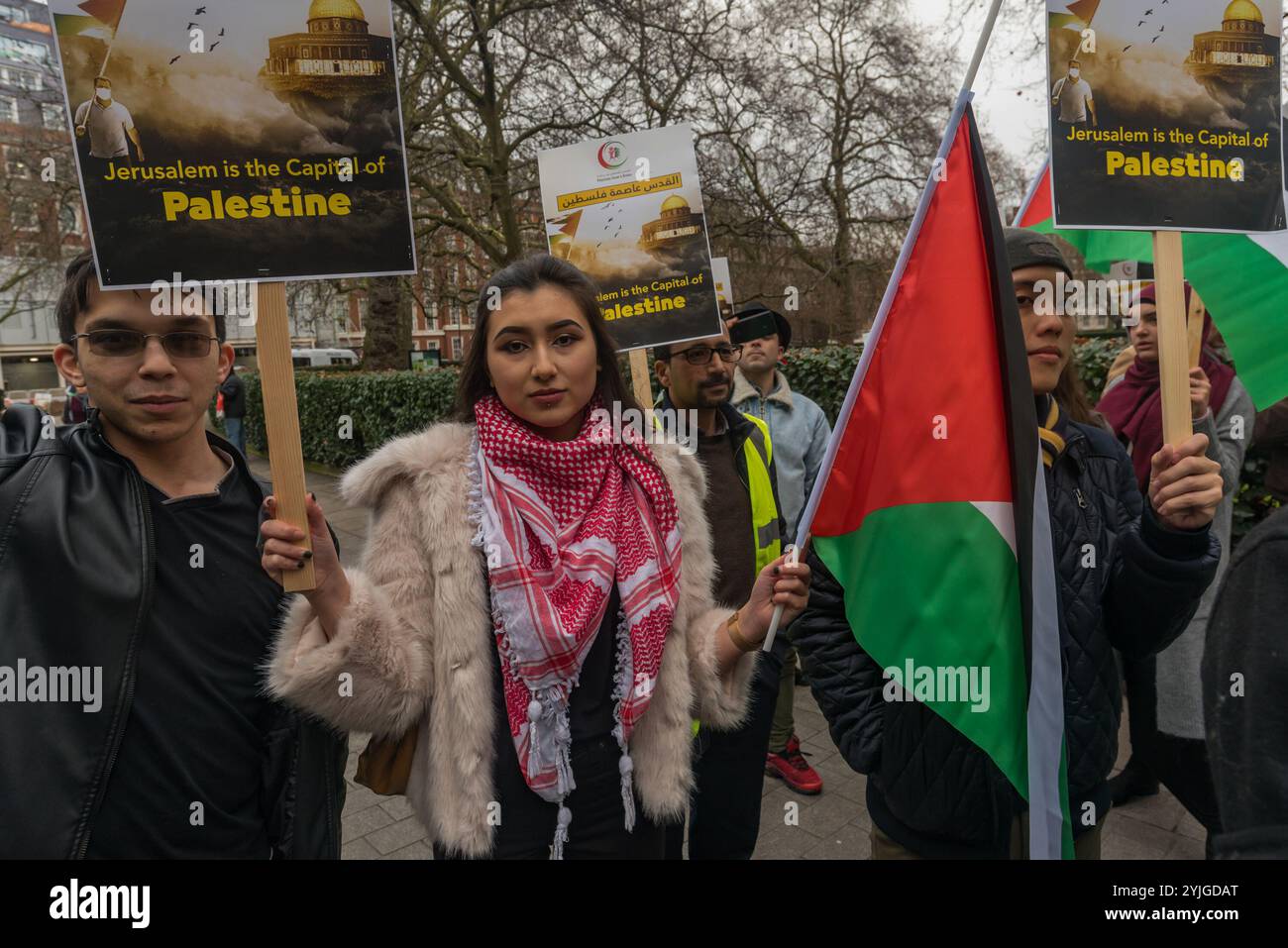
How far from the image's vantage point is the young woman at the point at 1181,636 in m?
2.70

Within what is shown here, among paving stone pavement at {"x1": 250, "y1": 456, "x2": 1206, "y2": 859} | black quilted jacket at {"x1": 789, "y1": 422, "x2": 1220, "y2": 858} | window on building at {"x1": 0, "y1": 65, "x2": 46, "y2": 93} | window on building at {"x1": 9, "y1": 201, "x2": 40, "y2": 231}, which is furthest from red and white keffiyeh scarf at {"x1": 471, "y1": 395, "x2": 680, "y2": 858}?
window on building at {"x1": 9, "y1": 201, "x2": 40, "y2": 231}

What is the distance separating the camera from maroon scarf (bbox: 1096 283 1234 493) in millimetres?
3133

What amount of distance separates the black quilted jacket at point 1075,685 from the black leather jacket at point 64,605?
59.7 inches

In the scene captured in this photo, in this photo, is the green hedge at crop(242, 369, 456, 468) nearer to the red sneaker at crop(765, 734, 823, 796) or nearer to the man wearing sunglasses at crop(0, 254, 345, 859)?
the red sneaker at crop(765, 734, 823, 796)

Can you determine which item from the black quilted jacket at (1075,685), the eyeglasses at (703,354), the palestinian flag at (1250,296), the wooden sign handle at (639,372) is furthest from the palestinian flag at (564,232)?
the black quilted jacket at (1075,685)

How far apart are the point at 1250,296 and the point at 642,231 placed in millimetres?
1913

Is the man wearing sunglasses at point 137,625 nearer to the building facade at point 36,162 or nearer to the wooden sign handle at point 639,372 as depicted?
the wooden sign handle at point 639,372

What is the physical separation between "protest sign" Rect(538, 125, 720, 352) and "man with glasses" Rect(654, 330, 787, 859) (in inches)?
6.4

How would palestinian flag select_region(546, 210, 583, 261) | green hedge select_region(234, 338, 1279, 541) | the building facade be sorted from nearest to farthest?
palestinian flag select_region(546, 210, 583, 261) → green hedge select_region(234, 338, 1279, 541) → the building facade

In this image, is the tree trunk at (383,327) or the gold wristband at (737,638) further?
the tree trunk at (383,327)

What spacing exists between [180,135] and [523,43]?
35.9ft

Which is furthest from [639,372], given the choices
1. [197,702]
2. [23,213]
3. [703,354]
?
[23,213]

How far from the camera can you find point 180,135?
53.4 inches
